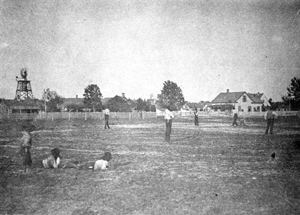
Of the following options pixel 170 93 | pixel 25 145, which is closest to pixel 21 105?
pixel 170 93

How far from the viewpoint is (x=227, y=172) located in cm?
614

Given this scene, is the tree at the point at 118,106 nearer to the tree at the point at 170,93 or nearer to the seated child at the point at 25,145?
the tree at the point at 170,93

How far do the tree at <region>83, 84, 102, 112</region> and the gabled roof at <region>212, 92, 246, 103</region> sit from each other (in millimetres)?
33328

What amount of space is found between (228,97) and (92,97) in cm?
3638

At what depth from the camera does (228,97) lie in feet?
221

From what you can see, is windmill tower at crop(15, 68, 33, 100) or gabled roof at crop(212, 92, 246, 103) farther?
gabled roof at crop(212, 92, 246, 103)

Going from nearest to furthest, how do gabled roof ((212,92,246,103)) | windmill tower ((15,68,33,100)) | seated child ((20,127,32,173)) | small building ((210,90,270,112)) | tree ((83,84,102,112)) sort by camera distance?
seated child ((20,127,32,173)) < windmill tower ((15,68,33,100)) < tree ((83,84,102,112)) < small building ((210,90,270,112)) < gabled roof ((212,92,246,103))

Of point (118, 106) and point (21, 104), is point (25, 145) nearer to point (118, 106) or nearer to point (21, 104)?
point (118, 106)

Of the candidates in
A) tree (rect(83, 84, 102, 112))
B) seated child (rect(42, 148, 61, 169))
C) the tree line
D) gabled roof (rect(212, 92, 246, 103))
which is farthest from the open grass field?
gabled roof (rect(212, 92, 246, 103))

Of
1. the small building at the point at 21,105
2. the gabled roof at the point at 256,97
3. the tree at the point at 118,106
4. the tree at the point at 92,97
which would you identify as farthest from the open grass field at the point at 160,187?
the gabled roof at the point at 256,97

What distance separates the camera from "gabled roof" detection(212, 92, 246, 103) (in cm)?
6431

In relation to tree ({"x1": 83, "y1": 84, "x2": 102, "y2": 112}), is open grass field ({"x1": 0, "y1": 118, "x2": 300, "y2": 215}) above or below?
below

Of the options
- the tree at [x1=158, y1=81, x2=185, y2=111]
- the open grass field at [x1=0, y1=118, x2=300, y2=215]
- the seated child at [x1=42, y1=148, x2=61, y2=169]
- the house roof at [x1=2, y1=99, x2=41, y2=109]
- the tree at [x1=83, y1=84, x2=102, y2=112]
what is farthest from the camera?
the tree at [x1=158, y1=81, x2=185, y2=111]

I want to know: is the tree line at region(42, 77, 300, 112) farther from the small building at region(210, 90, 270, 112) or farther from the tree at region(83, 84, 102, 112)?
the small building at region(210, 90, 270, 112)
